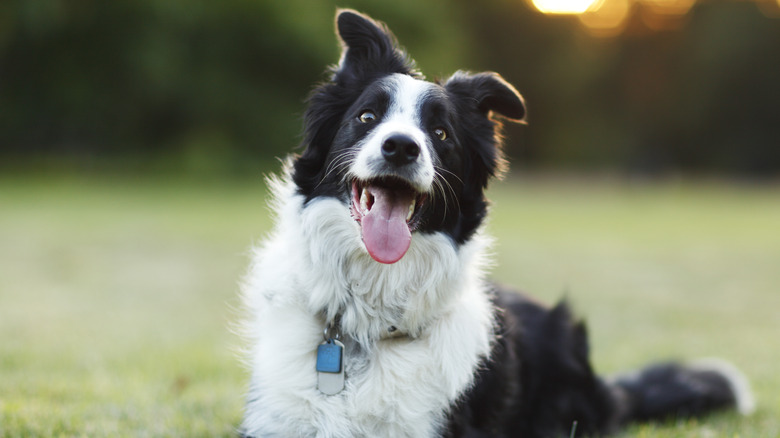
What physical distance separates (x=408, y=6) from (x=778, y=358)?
26.9 metres

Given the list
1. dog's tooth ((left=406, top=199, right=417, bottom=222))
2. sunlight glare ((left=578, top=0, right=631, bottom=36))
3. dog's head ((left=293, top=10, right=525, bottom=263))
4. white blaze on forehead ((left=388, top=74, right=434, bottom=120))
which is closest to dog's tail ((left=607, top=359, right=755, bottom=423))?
dog's head ((left=293, top=10, right=525, bottom=263))

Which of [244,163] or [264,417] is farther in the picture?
[244,163]

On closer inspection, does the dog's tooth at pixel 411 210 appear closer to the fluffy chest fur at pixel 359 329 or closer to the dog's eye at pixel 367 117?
the fluffy chest fur at pixel 359 329

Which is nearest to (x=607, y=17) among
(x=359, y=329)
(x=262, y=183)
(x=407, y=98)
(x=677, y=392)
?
(x=262, y=183)

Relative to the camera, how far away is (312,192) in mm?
3842

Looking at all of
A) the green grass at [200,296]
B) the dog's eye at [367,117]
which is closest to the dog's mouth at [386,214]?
the dog's eye at [367,117]

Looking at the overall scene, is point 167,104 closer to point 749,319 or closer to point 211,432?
point 749,319

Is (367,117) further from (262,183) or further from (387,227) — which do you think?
(262,183)

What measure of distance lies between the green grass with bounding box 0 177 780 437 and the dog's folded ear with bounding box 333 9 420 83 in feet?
6.98

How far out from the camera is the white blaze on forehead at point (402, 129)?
11.5 ft

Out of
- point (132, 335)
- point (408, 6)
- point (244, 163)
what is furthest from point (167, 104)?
point (132, 335)

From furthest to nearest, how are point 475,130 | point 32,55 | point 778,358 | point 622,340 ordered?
point 32,55 → point 622,340 → point 778,358 → point 475,130

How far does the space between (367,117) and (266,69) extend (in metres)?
28.5

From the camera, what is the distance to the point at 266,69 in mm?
31297
